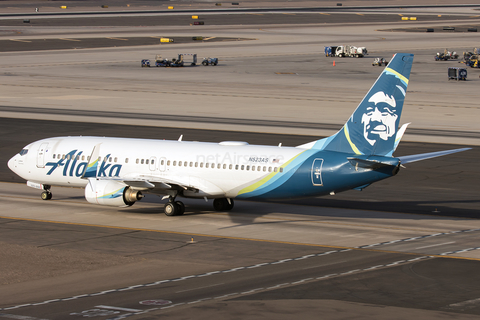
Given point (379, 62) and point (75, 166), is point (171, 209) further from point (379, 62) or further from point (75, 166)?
point (379, 62)

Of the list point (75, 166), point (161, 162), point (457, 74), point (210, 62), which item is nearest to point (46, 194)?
point (75, 166)

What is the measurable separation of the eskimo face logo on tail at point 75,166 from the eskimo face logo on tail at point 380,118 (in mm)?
15398

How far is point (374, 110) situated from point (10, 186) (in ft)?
92.6

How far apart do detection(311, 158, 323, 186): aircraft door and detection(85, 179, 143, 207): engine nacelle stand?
401 inches

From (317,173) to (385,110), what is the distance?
497 cm

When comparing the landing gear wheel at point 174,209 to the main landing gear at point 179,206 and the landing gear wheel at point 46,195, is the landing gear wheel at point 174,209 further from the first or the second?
the landing gear wheel at point 46,195

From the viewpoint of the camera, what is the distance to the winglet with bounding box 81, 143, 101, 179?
45844mm

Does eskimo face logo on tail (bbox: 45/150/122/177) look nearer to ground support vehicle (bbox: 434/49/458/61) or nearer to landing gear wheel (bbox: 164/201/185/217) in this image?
landing gear wheel (bbox: 164/201/185/217)

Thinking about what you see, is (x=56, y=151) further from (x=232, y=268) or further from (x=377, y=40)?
(x=377, y=40)

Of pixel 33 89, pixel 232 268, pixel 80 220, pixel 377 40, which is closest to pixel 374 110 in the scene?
pixel 232 268

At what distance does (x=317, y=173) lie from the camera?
40.4 meters

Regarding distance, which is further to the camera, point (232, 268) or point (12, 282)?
point (232, 268)

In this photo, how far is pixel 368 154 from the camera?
40219mm

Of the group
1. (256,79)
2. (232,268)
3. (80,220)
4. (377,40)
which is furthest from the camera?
(377,40)
